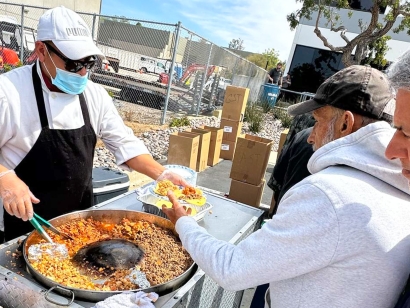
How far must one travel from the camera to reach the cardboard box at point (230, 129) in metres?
7.17

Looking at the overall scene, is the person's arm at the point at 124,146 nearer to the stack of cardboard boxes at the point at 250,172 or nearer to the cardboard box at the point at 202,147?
the stack of cardboard boxes at the point at 250,172

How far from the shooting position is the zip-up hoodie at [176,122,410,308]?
0.86 metres

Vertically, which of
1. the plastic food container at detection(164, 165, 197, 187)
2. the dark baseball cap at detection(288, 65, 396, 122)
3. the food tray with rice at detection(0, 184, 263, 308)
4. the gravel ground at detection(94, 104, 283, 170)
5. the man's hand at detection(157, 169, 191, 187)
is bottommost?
the gravel ground at detection(94, 104, 283, 170)

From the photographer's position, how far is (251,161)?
4.50 meters

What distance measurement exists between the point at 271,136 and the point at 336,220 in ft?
32.1

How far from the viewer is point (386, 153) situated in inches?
35.1

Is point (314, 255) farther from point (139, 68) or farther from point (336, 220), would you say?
point (139, 68)

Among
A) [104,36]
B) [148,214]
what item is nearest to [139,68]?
[104,36]

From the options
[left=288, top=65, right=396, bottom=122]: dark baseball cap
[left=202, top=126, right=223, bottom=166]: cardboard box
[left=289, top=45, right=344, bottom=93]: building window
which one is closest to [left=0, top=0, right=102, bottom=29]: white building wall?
[left=289, top=45, right=344, bottom=93]: building window

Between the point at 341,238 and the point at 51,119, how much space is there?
1577 millimetres

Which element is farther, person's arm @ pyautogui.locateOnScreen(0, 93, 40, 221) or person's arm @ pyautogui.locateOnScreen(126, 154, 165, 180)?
person's arm @ pyautogui.locateOnScreen(126, 154, 165, 180)

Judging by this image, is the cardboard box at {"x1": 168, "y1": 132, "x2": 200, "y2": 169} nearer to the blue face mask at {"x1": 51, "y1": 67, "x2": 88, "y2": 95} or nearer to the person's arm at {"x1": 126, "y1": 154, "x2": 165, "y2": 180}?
the person's arm at {"x1": 126, "y1": 154, "x2": 165, "y2": 180}

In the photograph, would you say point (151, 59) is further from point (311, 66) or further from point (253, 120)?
point (311, 66)

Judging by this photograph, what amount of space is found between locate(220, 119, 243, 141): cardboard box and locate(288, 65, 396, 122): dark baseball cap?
5541 mm
